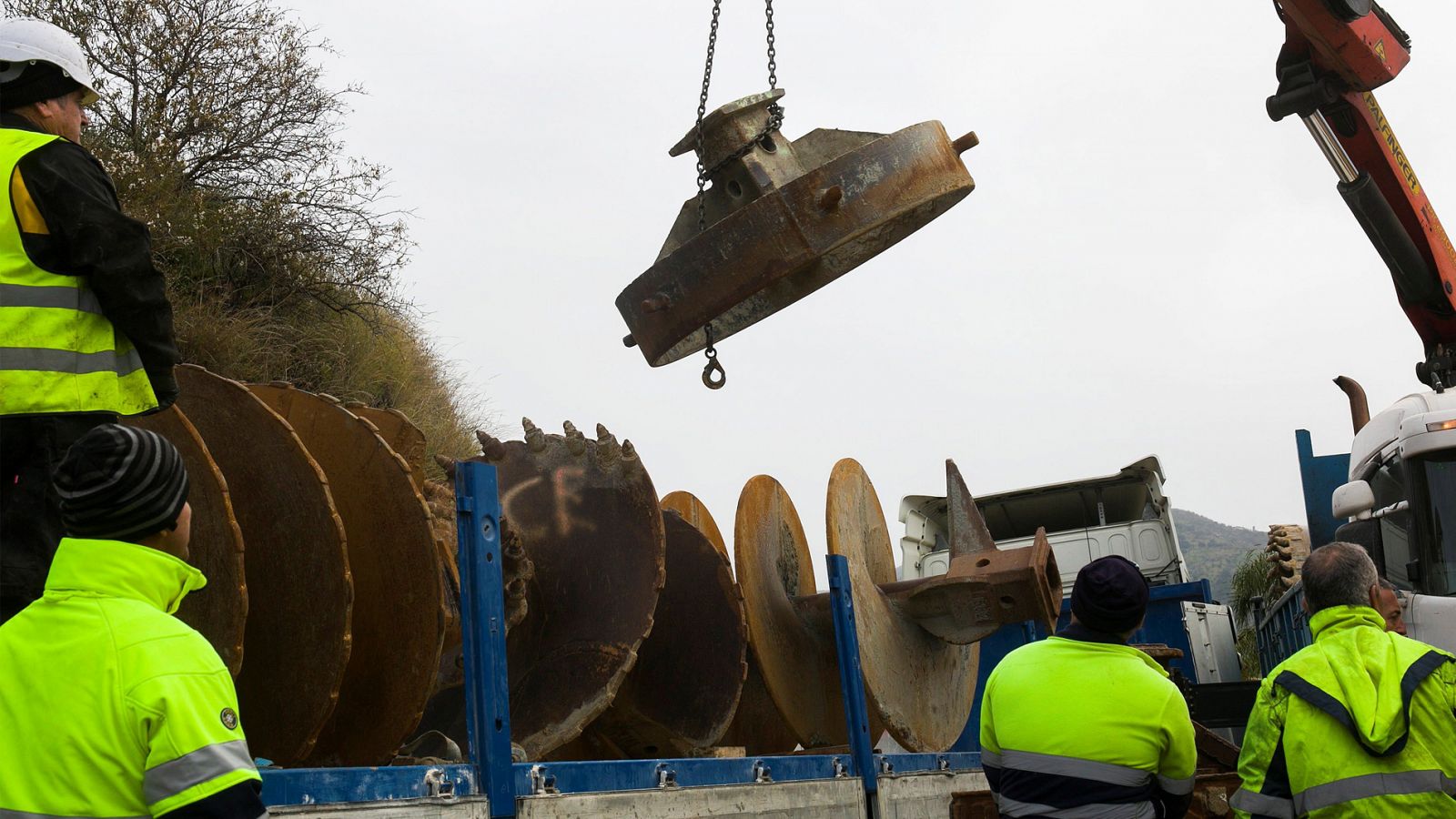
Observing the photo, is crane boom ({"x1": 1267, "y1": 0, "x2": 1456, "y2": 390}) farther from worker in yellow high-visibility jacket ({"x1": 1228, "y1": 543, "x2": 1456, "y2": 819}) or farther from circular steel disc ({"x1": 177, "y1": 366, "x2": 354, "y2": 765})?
circular steel disc ({"x1": 177, "y1": 366, "x2": 354, "y2": 765})

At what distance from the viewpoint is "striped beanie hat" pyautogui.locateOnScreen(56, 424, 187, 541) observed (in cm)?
190

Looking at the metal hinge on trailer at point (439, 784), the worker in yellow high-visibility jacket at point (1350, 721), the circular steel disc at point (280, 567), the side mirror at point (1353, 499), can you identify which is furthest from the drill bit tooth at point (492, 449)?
the side mirror at point (1353, 499)

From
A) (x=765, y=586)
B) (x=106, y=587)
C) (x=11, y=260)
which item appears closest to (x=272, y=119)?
(x=765, y=586)

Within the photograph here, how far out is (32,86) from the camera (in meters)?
3.10

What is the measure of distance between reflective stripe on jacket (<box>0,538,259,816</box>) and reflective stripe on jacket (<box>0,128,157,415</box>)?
1.01 m

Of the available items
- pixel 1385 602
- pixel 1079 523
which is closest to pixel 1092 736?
pixel 1385 602

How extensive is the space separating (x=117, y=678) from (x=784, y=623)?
179 inches

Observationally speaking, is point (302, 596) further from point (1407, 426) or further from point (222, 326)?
point (222, 326)

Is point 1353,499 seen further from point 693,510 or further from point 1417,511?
point 693,510

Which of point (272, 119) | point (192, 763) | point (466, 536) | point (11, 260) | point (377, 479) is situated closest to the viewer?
point (192, 763)

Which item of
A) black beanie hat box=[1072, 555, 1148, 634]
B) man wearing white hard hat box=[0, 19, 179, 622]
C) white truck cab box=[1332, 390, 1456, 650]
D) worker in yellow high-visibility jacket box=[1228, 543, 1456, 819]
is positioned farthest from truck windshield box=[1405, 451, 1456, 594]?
man wearing white hard hat box=[0, 19, 179, 622]

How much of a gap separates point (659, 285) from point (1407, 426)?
3.76 m

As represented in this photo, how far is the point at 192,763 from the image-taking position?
1736mm

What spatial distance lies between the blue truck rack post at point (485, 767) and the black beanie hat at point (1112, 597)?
1274 mm
